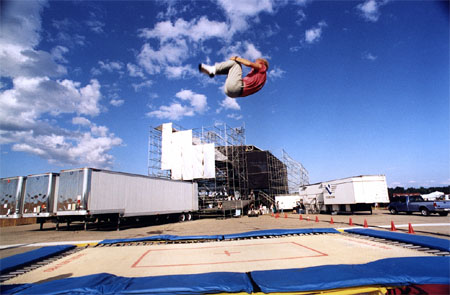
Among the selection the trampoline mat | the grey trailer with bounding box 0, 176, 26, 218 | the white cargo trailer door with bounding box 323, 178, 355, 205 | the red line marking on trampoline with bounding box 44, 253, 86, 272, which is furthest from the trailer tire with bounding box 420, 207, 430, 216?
the grey trailer with bounding box 0, 176, 26, 218

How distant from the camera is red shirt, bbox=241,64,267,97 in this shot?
3.80 metres

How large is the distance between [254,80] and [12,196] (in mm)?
17400

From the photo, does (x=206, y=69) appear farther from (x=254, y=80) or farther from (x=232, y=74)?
(x=254, y=80)

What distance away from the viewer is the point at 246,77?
13.0ft

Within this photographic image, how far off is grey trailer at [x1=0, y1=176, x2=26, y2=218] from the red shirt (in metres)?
16.7

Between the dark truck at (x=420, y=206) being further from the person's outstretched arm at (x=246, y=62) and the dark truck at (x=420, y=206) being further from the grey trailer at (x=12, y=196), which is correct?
the grey trailer at (x=12, y=196)

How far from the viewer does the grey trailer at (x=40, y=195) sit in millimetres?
13203

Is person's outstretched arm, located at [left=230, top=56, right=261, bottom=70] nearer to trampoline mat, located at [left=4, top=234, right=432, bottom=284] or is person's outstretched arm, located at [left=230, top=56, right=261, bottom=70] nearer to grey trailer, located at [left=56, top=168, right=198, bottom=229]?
trampoline mat, located at [left=4, top=234, right=432, bottom=284]

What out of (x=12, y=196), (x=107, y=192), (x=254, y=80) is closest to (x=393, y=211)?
(x=107, y=192)

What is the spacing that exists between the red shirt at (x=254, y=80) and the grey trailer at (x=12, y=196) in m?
16.7

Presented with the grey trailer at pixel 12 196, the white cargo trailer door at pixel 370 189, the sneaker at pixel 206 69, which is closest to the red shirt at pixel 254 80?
the sneaker at pixel 206 69

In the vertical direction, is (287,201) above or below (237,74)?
below

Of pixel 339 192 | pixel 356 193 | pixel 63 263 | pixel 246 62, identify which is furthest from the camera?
pixel 339 192

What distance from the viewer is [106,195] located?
1266cm
